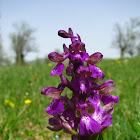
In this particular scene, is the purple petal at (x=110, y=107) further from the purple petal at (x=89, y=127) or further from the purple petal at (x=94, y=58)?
the purple petal at (x=94, y=58)

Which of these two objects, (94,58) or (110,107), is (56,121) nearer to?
(110,107)

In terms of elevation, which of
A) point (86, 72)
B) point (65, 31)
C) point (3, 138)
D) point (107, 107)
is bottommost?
point (3, 138)

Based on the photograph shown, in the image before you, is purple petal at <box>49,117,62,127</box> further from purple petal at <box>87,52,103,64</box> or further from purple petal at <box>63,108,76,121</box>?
purple petal at <box>87,52,103,64</box>

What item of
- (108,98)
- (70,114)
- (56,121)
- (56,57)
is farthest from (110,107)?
(56,57)

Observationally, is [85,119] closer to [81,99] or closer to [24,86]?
[81,99]

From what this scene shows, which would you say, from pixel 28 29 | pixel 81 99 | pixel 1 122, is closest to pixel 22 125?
pixel 1 122

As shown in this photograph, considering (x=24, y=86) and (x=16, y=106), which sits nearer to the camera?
(x=16, y=106)

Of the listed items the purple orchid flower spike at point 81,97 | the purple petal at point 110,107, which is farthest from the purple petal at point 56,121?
the purple petal at point 110,107

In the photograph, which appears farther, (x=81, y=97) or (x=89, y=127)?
(x=81, y=97)
